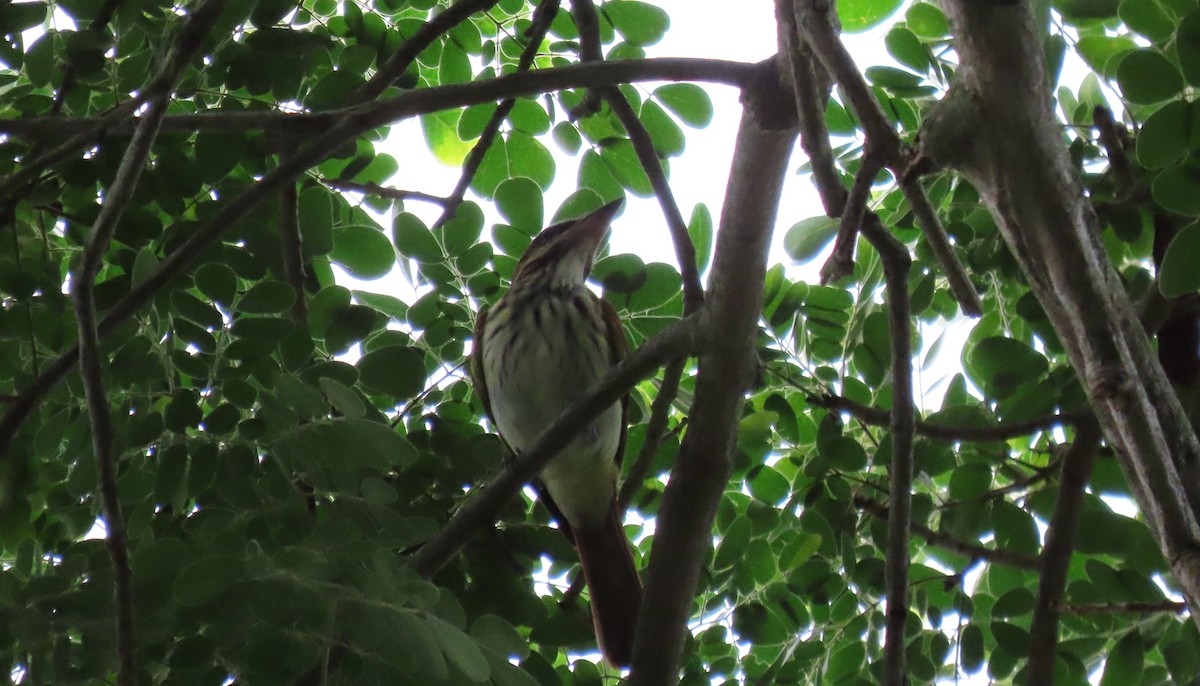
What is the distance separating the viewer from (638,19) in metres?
3.33

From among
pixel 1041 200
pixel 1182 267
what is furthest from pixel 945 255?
pixel 1182 267

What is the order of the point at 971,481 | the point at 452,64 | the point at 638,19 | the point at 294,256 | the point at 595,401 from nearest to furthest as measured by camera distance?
1. the point at 595,401
2. the point at 294,256
3. the point at 971,481
4. the point at 638,19
5. the point at 452,64

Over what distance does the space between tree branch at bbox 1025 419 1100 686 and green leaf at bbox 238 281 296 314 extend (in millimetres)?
1781

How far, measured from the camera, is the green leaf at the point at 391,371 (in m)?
2.63

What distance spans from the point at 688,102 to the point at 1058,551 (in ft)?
5.06

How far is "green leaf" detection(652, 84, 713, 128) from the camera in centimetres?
334

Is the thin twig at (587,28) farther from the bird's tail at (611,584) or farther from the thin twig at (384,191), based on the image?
the bird's tail at (611,584)

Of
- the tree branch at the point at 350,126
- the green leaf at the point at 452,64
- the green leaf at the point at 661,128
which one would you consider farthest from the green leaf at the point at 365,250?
the green leaf at the point at 661,128

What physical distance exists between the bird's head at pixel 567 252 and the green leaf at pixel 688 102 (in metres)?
0.31

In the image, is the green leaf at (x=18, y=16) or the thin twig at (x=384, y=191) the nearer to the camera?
the green leaf at (x=18, y=16)

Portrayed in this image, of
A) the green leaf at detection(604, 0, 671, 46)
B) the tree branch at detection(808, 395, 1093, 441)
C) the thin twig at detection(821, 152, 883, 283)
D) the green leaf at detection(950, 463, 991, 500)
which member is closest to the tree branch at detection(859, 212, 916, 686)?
the tree branch at detection(808, 395, 1093, 441)

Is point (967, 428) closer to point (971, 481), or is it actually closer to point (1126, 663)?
point (971, 481)

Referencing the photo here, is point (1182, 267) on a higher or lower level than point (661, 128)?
lower

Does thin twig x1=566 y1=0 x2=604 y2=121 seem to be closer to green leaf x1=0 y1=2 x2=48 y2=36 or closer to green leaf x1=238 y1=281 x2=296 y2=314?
green leaf x1=238 y1=281 x2=296 y2=314
